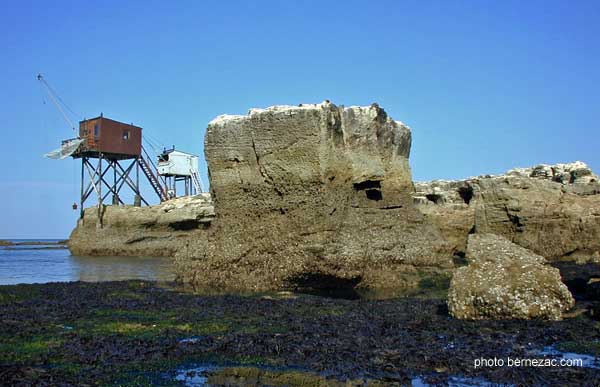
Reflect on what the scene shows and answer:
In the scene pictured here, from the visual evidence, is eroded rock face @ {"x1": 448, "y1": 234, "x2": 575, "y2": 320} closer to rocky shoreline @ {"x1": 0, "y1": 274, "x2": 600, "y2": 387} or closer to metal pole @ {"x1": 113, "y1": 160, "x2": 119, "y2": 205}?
rocky shoreline @ {"x1": 0, "y1": 274, "x2": 600, "y2": 387}

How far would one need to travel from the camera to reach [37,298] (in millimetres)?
15688

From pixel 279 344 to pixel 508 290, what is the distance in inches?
195

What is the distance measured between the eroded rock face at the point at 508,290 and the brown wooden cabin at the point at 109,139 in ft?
142

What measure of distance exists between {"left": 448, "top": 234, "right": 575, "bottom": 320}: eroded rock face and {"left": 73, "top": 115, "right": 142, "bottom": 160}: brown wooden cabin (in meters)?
43.4

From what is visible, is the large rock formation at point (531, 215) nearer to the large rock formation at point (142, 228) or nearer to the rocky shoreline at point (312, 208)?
the rocky shoreline at point (312, 208)

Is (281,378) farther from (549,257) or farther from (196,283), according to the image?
(549,257)

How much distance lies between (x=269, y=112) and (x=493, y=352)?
36.7 ft

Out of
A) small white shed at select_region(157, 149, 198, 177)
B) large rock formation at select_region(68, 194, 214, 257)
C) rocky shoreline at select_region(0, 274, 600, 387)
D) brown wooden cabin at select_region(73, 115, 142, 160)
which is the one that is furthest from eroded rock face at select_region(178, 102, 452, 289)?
small white shed at select_region(157, 149, 198, 177)

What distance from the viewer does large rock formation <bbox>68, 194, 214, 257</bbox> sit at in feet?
148

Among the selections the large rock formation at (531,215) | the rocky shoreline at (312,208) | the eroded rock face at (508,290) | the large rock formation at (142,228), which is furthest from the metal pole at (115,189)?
the eroded rock face at (508,290)

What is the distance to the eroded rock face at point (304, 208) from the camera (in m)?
17.2

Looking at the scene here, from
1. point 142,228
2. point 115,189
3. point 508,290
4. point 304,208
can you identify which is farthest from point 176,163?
point 508,290

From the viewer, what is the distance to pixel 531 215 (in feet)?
84.3

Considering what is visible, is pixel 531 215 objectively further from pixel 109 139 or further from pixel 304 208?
pixel 109 139
